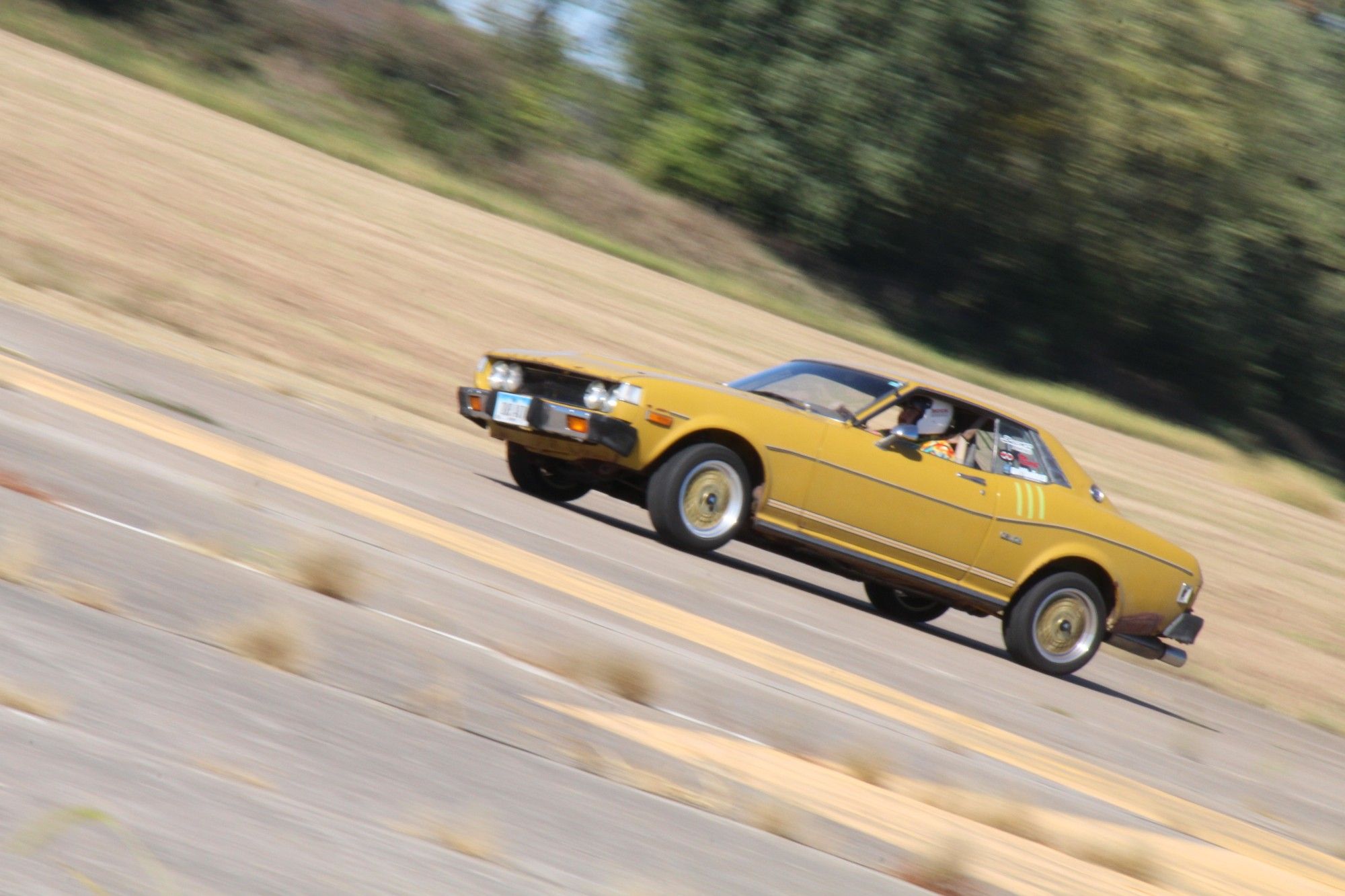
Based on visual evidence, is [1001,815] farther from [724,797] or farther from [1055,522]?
[1055,522]

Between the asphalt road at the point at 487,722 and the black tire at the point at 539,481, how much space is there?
627mm

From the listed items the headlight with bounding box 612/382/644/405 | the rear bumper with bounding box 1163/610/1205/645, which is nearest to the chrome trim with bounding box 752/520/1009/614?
the headlight with bounding box 612/382/644/405

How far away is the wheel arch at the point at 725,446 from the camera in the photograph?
9930mm

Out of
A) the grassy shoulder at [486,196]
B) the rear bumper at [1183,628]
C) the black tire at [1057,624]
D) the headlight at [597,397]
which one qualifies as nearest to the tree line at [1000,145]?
the grassy shoulder at [486,196]

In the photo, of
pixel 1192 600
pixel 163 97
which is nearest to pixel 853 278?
pixel 163 97

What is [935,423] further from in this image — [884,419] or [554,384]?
[554,384]

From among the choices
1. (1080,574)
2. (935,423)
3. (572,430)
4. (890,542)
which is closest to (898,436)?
(935,423)

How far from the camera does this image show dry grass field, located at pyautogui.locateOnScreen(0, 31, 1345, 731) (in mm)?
14578

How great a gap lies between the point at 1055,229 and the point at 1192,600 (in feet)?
105

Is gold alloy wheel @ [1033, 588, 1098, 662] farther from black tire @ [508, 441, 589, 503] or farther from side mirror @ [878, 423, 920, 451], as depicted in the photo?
black tire @ [508, 441, 589, 503]

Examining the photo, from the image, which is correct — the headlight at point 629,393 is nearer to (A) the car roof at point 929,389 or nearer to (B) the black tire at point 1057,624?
(A) the car roof at point 929,389

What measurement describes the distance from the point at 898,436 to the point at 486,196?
24.2 metres

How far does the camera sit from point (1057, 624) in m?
10.9

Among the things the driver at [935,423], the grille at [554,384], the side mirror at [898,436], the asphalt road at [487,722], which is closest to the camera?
the asphalt road at [487,722]
